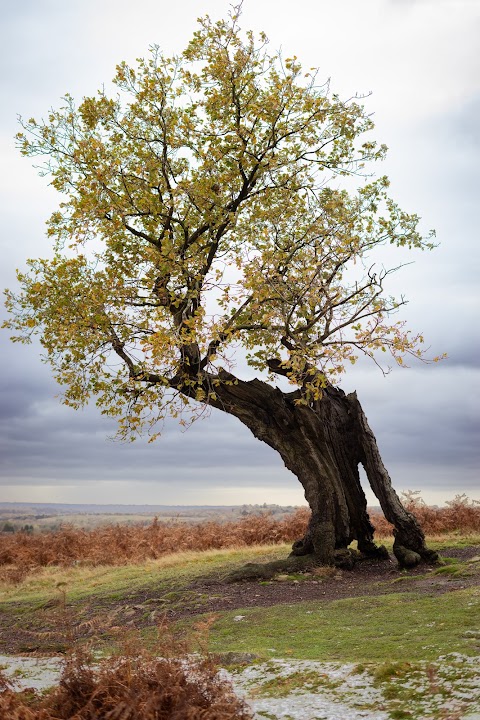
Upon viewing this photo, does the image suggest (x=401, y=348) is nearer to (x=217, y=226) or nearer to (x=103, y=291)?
(x=217, y=226)

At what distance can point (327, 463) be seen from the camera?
60.8 feet

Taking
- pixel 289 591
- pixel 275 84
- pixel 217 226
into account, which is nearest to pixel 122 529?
pixel 289 591

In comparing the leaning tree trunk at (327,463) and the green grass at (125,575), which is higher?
the leaning tree trunk at (327,463)

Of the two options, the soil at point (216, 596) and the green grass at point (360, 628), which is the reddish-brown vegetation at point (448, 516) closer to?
the soil at point (216, 596)

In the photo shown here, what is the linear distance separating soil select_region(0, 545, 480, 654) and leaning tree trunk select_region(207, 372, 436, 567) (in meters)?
0.82

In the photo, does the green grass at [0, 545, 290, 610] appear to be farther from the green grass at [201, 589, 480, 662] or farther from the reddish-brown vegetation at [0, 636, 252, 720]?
the reddish-brown vegetation at [0, 636, 252, 720]

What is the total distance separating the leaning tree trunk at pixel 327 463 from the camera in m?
18.1

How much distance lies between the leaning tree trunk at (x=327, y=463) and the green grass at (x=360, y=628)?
5.01 metres

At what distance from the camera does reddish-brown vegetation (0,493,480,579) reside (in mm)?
24875

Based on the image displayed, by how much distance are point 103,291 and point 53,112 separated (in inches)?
203

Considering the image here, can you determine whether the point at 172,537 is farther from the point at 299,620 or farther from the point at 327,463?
the point at 299,620

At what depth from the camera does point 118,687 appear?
19.6 feet

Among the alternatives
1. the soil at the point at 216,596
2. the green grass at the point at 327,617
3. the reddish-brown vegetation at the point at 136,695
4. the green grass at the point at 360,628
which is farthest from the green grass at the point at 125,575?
the reddish-brown vegetation at the point at 136,695

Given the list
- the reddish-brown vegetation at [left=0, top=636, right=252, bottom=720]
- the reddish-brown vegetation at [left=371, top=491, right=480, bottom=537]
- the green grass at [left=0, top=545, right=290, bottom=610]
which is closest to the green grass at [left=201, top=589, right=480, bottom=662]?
the reddish-brown vegetation at [left=0, top=636, right=252, bottom=720]
